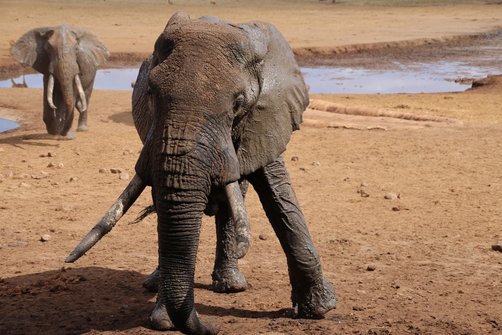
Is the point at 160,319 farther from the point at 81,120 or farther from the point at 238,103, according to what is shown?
the point at 81,120

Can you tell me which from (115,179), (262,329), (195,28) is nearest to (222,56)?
(195,28)

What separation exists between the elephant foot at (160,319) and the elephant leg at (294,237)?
72 centimetres

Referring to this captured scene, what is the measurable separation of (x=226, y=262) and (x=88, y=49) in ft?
21.9

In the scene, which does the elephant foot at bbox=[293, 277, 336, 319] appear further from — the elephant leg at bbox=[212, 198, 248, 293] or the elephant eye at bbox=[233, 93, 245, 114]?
the elephant eye at bbox=[233, 93, 245, 114]

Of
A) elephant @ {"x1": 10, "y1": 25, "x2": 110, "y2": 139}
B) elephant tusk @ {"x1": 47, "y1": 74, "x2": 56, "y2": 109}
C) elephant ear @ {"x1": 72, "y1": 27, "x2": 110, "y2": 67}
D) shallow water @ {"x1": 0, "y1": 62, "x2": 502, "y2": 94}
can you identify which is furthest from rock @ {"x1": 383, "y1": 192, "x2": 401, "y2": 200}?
shallow water @ {"x1": 0, "y1": 62, "x2": 502, "y2": 94}

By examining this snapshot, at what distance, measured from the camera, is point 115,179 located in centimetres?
886

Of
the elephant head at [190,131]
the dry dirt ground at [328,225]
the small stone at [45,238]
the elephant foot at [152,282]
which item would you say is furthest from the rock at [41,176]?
the elephant head at [190,131]

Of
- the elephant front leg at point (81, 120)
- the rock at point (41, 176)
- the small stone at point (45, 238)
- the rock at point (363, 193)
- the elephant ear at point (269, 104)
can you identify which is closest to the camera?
the elephant ear at point (269, 104)

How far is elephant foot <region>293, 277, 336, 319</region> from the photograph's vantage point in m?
5.07

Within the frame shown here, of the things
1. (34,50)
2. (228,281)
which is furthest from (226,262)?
(34,50)

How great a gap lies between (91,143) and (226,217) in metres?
5.44

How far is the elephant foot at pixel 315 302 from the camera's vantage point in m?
5.07

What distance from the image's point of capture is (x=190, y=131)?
3.85 meters

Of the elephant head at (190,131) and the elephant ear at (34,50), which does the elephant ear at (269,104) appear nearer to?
the elephant head at (190,131)
